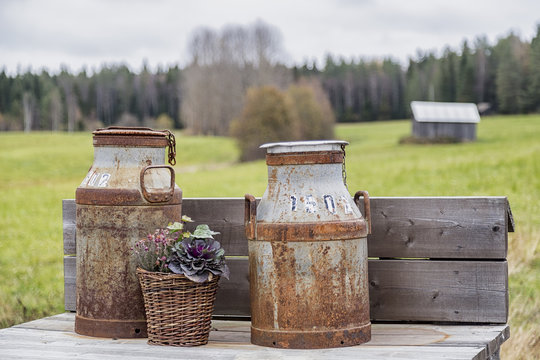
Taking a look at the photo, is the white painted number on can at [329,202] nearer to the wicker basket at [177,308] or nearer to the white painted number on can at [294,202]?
the white painted number on can at [294,202]

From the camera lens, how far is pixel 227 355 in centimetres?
315

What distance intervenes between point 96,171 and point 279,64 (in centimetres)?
5656

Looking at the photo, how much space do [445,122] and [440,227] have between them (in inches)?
1484

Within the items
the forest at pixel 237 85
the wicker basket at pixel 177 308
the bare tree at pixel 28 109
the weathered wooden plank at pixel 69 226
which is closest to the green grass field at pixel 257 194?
the weathered wooden plank at pixel 69 226

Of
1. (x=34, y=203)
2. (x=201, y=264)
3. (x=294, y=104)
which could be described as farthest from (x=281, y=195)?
(x=294, y=104)

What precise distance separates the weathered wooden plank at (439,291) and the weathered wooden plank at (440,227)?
6 cm

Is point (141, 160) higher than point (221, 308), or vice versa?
point (141, 160)

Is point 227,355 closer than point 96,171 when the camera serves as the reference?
Yes

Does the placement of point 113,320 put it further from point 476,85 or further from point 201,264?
point 476,85

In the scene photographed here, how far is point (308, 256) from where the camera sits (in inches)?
128

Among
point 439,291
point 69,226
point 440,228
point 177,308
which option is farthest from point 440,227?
point 69,226

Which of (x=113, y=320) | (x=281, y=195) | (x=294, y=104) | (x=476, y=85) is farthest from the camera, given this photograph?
(x=476, y=85)

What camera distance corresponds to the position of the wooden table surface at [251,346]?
3111 mm

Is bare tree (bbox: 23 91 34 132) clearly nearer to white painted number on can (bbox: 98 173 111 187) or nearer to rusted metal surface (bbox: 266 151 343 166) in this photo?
white painted number on can (bbox: 98 173 111 187)
